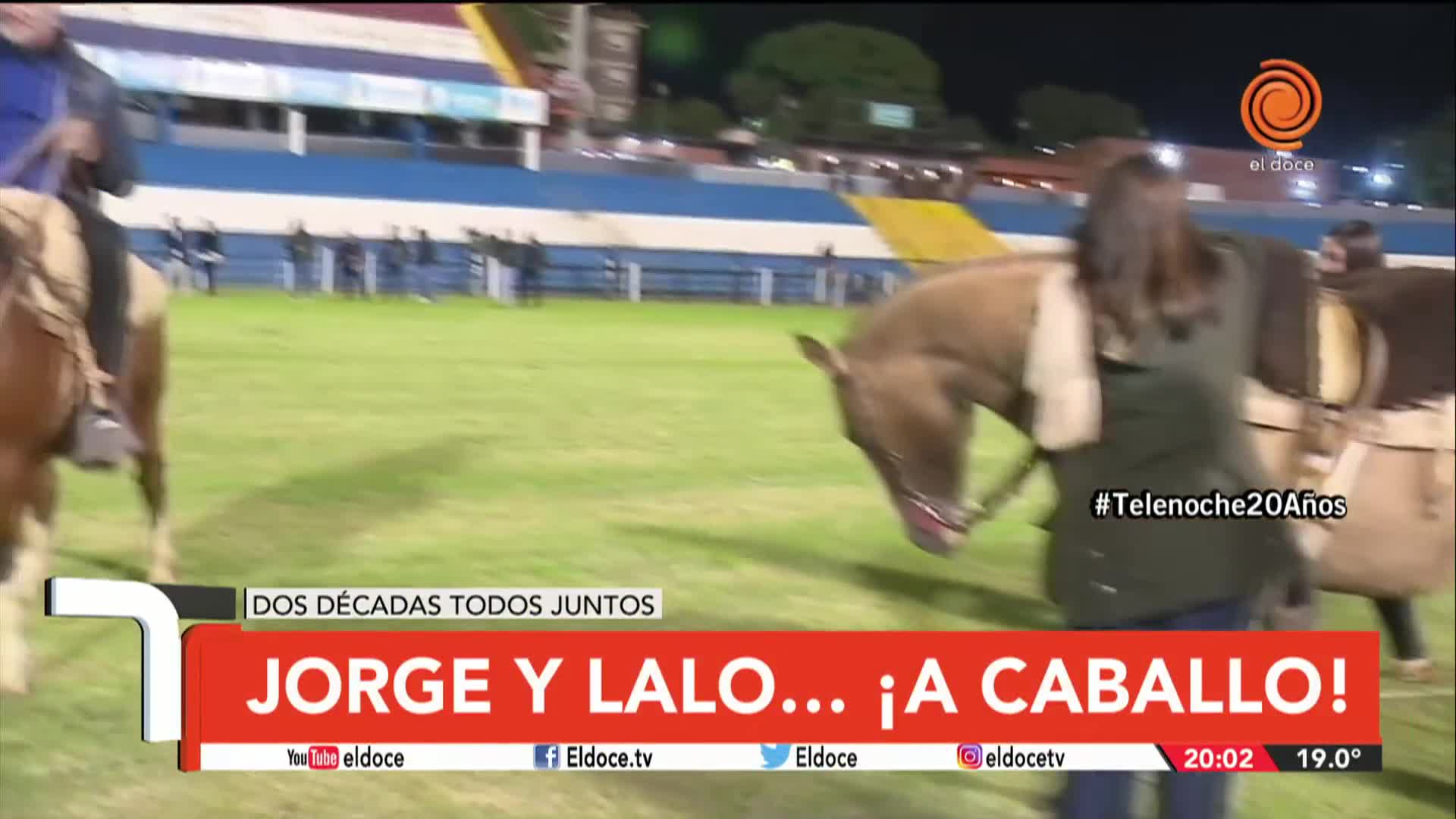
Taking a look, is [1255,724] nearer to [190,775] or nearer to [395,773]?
[395,773]

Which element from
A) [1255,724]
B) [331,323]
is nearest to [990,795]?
[1255,724]

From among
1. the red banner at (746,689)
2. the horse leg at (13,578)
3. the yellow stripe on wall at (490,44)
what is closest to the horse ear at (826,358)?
the red banner at (746,689)

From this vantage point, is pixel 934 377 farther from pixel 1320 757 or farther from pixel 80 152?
pixel 80 152

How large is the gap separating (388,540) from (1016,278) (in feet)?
4.87

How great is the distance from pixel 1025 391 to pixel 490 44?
62.4 inches

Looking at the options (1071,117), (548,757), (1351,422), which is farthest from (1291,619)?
(548,757)

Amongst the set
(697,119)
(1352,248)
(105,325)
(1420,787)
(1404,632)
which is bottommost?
(1420,787)

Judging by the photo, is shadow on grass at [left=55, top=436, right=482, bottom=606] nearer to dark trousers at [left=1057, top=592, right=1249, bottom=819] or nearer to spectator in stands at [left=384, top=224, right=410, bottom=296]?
spectator in stands at [left=384, top=224, right=410, bottom=296]

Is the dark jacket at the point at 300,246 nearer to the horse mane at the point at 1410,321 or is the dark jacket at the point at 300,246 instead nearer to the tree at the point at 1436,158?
the horse mane at the point at 1410,321

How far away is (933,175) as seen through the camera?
244cm

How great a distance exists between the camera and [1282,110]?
2.09 meters

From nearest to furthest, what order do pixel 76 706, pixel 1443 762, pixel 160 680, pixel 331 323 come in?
pixel 160 680 < pixel 76 706 < pixel 1443 762 < pixel 331 323

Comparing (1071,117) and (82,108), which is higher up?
(1071,117)

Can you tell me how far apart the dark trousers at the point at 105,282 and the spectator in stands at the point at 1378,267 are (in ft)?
6.68
